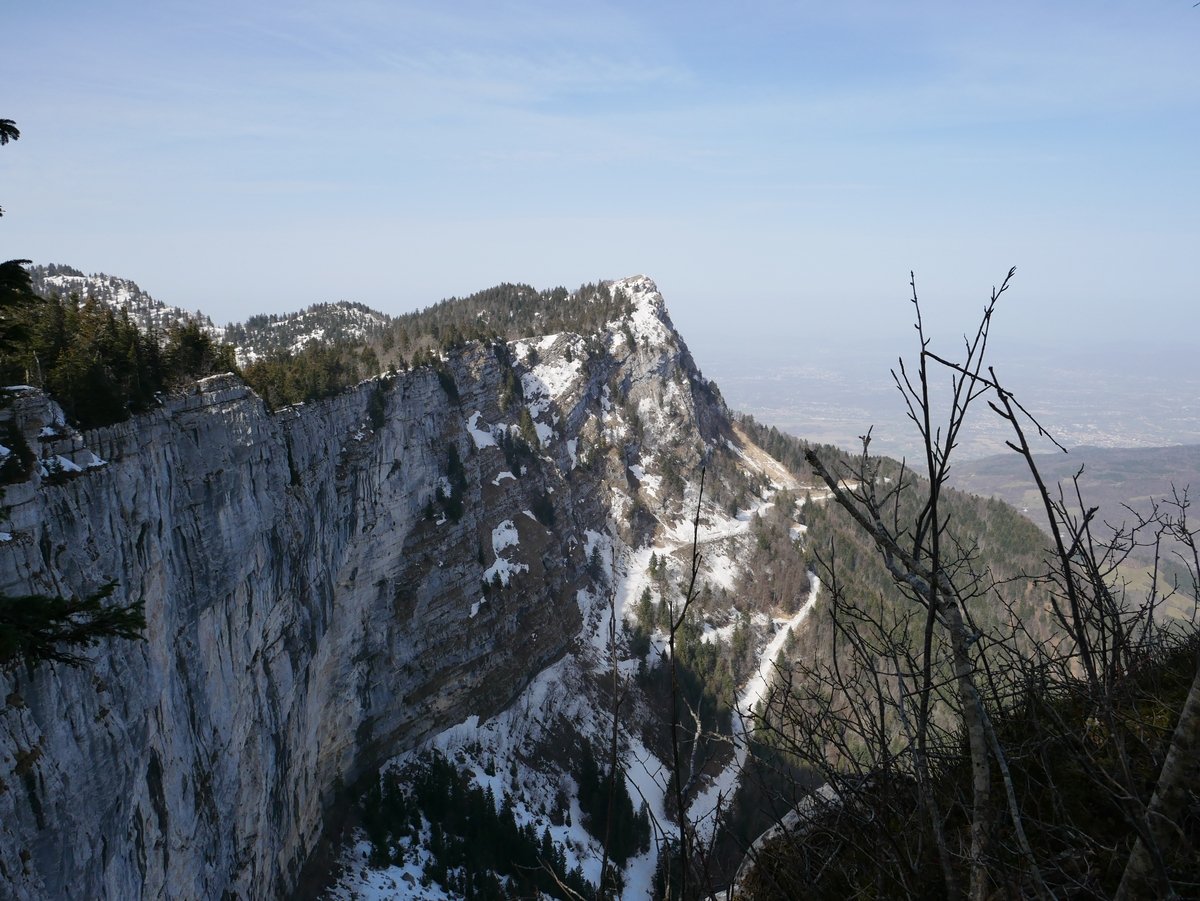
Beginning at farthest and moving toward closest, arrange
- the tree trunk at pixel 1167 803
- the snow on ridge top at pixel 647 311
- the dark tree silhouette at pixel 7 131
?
the snow on ridge top at pixel 647 311
the dark tree silhouette at pixel 7 131
the tree trunk at pixel 1167 803

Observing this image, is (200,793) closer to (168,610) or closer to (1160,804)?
(168,610)

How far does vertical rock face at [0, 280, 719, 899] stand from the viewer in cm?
1695

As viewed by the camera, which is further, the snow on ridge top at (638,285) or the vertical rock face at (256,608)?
the snow on ridge top at (638,285)

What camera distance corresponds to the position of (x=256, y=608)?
100ft

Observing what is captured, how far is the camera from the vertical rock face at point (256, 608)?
16953mm

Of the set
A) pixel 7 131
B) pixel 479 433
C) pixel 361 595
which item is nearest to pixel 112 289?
pixel 479 433

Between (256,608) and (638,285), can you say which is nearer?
(256,608)

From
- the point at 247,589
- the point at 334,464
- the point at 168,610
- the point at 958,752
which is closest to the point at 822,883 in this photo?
the point at 958,752

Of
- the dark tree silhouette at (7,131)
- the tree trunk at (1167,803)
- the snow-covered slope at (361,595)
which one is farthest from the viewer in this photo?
the snow-covered slope at (361,595)

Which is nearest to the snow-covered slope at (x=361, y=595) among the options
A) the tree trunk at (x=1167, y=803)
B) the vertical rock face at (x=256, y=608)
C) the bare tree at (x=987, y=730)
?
the vertical rock face at (x=256, y=608)

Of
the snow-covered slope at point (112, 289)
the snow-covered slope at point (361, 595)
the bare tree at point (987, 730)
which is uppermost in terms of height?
the snow-covered slope at point (112, 289)

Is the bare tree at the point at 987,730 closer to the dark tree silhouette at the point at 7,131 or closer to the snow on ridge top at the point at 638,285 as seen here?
the dark tree silhouette at the point at 7,131

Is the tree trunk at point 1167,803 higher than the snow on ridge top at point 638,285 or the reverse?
the reverse

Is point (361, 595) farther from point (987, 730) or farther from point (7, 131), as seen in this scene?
point (987, 730)
